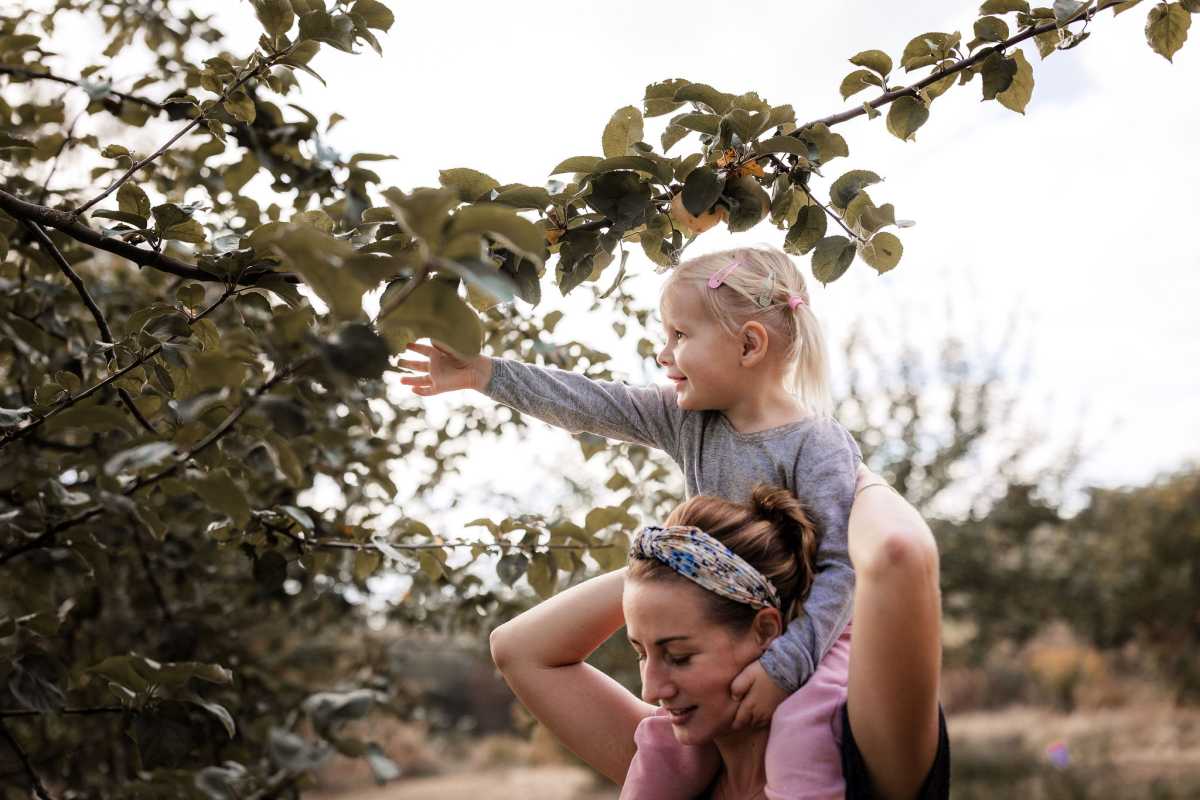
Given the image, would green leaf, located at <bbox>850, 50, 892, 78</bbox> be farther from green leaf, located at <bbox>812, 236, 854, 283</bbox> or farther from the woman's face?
the woman's face

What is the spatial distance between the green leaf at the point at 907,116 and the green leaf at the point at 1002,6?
0.42ft

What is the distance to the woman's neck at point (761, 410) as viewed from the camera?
1543 millimetres

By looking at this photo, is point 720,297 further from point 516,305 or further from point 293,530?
point 293,530

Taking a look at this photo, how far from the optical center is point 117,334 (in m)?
2.62

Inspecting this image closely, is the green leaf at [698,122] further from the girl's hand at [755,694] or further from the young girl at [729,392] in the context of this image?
the girl's hand at [755,694]

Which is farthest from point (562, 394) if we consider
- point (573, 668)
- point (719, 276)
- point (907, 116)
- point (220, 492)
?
point (220, 492)

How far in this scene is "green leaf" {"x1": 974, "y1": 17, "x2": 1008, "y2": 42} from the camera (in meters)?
1.25

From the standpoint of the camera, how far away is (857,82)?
1286mm

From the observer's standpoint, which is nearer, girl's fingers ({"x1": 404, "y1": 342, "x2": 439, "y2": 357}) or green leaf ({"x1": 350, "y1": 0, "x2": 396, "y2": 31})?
green leaf ({"x1": 350, "y1": 0, "x2": 396, "y2": 31})

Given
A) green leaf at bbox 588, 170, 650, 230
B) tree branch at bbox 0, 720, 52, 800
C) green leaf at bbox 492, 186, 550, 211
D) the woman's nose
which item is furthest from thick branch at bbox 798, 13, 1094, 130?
tree branch at bbox 0, 720, 52, 800

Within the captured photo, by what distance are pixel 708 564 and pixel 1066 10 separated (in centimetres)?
78

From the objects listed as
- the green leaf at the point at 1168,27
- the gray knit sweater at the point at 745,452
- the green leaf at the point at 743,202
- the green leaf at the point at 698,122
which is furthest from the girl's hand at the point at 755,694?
the green leaf at the point at 1168,27

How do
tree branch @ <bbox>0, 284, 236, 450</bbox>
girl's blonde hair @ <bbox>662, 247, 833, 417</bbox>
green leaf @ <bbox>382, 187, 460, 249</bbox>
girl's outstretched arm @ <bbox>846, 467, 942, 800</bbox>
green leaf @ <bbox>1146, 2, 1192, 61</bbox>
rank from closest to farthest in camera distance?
green leaf @ <bbox>382, 187, 460, 249</bbox> < girl's outstretched arm @ <bbox>846, 467, 942, 800</bbox> < tree branch @ <bbox>0, 284, 236, 450</bbox> < green leaf @ <bbox>1146, 2, 1192, 61</bbox> < girl's blonde hair @ <bbox>662, 247, 833, 417</bbox>

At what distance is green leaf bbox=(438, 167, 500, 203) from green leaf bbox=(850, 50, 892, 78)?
1.55ft
